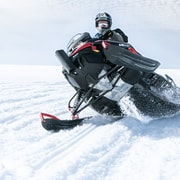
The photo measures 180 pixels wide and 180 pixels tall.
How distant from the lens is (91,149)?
3.32m

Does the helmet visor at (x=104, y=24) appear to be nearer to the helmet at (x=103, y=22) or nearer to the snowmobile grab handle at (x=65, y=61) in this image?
the helmet at (x=103, y=22)

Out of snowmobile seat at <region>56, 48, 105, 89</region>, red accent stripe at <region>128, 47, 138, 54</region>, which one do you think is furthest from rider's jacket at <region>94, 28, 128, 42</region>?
snowmobile seat at <region>56, 48, 105, 89</region>

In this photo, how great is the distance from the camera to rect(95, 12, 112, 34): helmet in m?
5.03

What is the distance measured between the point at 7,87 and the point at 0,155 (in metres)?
4.56

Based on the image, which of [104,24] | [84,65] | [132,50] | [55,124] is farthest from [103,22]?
[55,124]

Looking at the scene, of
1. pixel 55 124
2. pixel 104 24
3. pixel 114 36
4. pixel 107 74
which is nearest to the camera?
pixel 55 124

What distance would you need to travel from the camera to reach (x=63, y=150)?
10.9 ft

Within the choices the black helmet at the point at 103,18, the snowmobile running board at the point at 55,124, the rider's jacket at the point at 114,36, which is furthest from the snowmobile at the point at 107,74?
the black helmet at the point at 103,18

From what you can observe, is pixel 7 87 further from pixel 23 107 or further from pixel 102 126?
pixel 102 126

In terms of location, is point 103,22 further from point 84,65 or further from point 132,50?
point 84,65

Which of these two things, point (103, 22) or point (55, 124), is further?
point (103, 22)

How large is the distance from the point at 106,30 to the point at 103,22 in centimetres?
13

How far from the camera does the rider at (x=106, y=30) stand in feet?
16.1

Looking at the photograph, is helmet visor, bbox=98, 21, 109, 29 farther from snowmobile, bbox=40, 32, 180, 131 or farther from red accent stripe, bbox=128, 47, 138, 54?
red accent stripe, bbox=128, 47, 138, 54
